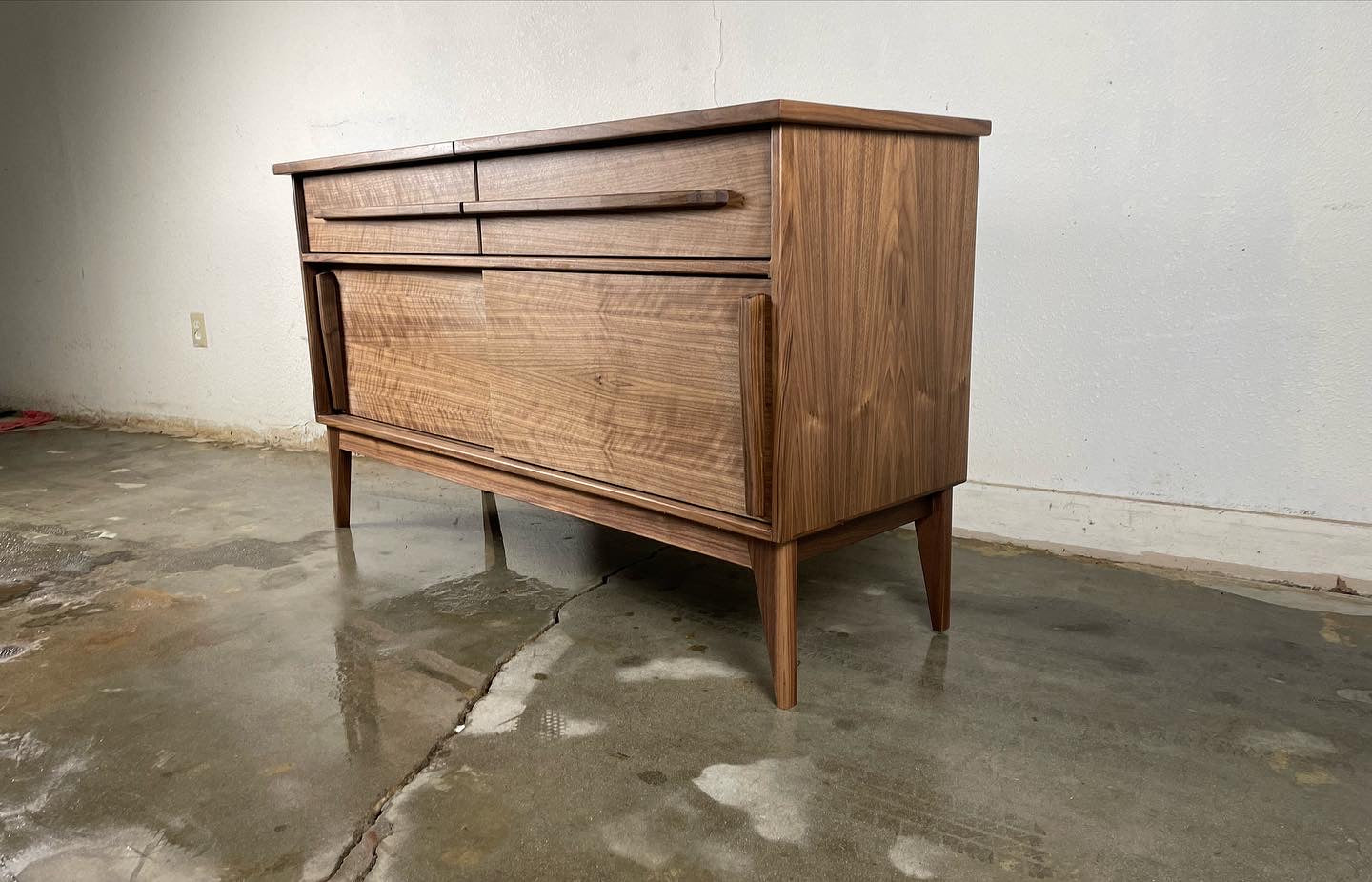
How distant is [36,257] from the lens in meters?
3.48

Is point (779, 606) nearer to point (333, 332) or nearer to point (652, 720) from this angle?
point (652, 720)

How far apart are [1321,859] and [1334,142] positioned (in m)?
1.12

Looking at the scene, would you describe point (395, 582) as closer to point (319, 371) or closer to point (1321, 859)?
point (319, 371)

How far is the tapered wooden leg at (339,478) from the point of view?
6.83 ft

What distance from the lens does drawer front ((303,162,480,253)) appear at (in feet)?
5.15

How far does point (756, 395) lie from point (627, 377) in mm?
244

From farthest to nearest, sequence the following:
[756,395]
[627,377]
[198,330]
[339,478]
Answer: [198,330]
[339,478]
[627,377]
[756,395]

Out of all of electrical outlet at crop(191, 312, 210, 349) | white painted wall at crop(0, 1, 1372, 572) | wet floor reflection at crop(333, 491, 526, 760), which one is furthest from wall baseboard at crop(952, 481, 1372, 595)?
electrical outlet at crop(191, 312, 210, 349)

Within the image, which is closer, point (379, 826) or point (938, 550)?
point (379, 826)

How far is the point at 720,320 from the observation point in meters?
1.20

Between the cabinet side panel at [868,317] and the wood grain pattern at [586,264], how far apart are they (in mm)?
69

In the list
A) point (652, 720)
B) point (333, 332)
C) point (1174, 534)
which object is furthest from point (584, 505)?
point (1174, 534)

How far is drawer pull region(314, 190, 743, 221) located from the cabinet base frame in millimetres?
411

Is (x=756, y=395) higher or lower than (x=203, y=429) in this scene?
higher
